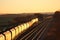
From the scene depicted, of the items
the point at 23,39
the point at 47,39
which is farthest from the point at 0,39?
the point at 47,39

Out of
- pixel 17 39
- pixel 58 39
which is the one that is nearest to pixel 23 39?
pixel 17 39

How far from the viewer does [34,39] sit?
68cm

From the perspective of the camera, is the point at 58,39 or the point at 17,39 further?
the point at 58,39

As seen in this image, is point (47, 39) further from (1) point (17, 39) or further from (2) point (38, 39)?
(1) point (17, 39)

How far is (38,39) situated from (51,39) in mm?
139

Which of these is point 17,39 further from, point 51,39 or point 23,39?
point 51,39

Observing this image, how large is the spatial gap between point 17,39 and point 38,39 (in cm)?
12

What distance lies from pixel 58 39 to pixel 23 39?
296 millimetres

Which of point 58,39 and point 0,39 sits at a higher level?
point 0,39

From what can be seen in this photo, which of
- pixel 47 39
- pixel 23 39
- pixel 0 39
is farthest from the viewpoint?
pixel 47 39

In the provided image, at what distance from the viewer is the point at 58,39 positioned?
2.74 ft

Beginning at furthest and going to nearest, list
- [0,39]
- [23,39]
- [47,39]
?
[47,39] → [23,39] → [0,39]

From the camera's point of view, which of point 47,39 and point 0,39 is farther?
point 47,39

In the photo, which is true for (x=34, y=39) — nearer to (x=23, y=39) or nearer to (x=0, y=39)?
(x=23, y=39)
